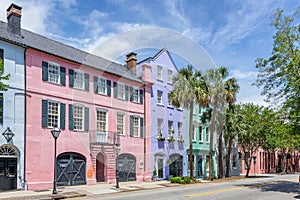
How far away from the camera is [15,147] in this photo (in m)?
17.7

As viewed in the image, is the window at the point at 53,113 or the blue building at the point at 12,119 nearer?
the blue building at the point at 12,119

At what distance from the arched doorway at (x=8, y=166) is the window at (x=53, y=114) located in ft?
8.10

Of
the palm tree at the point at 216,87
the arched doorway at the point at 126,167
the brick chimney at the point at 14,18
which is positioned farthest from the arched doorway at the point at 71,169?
the palm tree at the point at 216,87

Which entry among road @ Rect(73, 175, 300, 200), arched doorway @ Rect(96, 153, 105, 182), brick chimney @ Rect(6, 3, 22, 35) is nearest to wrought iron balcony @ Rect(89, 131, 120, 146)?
arched doorway @ Rect(96, 153, 105, 182)

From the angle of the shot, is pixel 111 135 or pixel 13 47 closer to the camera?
pixel 13 47

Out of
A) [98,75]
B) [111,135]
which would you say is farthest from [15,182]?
[98,75]

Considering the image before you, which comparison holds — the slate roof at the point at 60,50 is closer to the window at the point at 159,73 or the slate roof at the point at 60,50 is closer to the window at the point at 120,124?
the window at the point at 159,73

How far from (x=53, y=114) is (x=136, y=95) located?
8406mm

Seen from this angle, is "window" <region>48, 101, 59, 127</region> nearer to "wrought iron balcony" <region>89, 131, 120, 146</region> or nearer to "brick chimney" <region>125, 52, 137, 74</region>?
"wrought iron balcony" <region>89, 131, 120, 146</region>

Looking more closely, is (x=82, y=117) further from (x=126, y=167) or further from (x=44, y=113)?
(x=126, y=167)

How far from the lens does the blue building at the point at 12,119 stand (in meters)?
17.3

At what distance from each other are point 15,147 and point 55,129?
348 cm

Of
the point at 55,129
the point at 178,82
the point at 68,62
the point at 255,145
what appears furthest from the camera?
the point at 255,145

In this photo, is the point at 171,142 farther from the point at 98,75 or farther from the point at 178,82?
the point at 98,75
